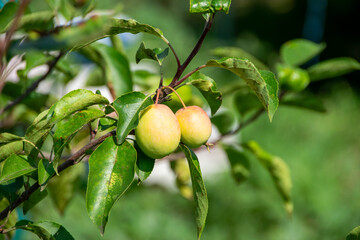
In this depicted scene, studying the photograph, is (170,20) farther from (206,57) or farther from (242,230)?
(242,230)

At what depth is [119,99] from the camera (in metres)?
0.55

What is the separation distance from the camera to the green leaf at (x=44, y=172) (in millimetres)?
538

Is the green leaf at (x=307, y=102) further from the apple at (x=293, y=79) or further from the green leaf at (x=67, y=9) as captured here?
the green leaf at (x=67, y=9)

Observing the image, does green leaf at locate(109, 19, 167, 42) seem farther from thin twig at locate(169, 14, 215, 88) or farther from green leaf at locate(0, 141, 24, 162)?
green leaf at locate(0, 141, 24, 162)

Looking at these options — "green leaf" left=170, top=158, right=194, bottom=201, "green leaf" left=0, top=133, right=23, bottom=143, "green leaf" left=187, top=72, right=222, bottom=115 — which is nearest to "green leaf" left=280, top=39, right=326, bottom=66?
"green leaf" left=170, top=158, right=194, bottom=201

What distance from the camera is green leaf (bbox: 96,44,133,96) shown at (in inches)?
35.4

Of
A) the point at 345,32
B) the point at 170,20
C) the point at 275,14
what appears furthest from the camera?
the point at 275,14

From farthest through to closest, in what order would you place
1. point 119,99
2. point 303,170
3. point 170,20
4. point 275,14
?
point 275,14, point 170,20, point 303,170, point 119,99

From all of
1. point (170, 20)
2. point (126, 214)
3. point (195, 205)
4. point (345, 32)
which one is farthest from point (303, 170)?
point (170, 20)

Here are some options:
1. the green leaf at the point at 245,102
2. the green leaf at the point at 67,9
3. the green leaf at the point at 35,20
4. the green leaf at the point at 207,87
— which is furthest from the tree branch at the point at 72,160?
the green leaf at the point at 245,102

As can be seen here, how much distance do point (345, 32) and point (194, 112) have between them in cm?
517

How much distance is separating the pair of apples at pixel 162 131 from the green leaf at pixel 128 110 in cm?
2

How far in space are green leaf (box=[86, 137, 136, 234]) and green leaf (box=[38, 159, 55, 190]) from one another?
0.19 ft


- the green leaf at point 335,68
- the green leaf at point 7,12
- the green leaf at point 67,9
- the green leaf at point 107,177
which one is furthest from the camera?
the green leaf at point 335,68
